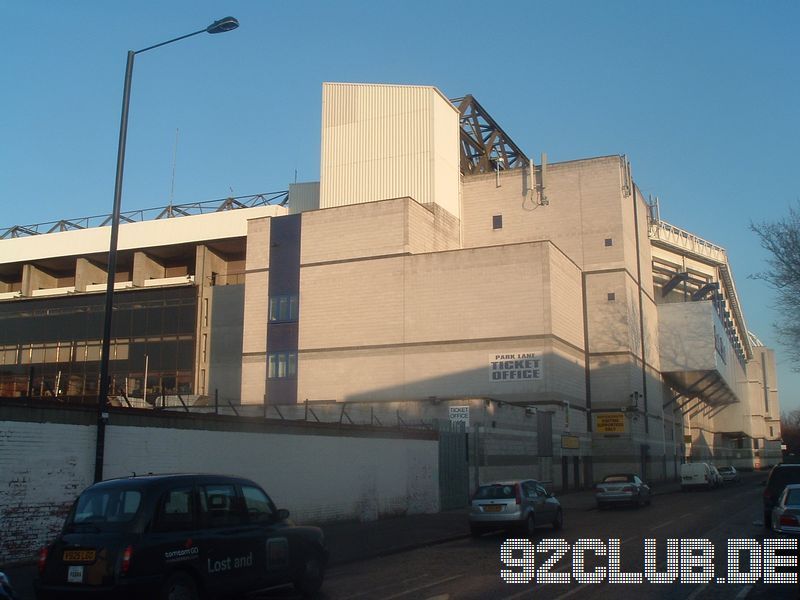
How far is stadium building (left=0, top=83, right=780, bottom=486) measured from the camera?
4825cm

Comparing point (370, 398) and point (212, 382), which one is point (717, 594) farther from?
point (212, 382)

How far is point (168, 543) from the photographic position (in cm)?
970

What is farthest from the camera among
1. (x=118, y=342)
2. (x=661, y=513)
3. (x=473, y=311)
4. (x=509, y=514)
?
(x=118, y=342)

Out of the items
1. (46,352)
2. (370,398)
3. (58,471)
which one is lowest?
(58,471)

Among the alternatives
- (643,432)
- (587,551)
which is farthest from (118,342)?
(587,551)

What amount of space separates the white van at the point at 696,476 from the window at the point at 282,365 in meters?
25.2

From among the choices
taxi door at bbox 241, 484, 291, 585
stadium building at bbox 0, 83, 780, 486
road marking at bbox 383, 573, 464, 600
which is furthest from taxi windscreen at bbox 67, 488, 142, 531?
stadium building at bbox 0, 83, 780, 486

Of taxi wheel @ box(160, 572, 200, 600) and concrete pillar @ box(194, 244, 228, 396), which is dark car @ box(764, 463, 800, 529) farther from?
concrete pillar @ box(194, 244, 228, 396)

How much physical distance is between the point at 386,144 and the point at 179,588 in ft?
152

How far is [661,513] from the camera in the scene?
2783 cm

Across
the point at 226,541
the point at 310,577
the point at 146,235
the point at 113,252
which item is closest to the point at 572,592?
the point at 310,577

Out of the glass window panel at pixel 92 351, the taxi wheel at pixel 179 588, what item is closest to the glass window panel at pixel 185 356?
the glass window panel at pixel 92 351

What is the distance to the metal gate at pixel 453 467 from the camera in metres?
30.5

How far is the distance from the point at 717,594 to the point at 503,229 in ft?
158
